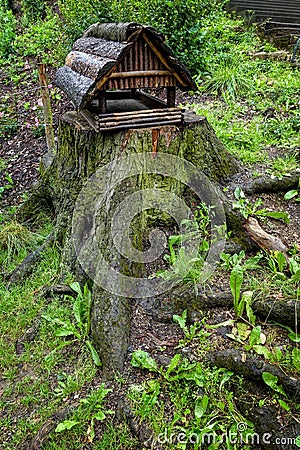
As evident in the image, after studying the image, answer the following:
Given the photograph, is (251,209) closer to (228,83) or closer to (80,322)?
(80,322)

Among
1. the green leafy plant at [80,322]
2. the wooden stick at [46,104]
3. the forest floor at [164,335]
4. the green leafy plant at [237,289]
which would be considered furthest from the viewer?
the wooden stick at [46,104]

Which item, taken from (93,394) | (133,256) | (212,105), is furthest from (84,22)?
(93,394)

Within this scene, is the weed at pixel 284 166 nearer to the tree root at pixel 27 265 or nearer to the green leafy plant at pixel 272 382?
the green leafy plant at pixel 272 382

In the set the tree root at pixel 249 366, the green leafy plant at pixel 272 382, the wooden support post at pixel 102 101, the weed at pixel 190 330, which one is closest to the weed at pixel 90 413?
the weed at pixel 190 330

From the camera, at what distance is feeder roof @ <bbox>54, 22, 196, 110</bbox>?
9.50ft

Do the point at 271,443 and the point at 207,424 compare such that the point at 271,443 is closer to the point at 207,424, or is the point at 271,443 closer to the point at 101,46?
the point at 207,424

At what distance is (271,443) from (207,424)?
1.17 ft

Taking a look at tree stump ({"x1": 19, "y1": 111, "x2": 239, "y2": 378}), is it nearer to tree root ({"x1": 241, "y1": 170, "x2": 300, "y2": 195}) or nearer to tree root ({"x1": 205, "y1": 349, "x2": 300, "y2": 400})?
tree root ({"x1": 241, "y1": 170, "x2": 300, "y2": 195})

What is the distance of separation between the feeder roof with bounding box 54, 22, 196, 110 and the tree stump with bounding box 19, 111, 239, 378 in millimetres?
387
